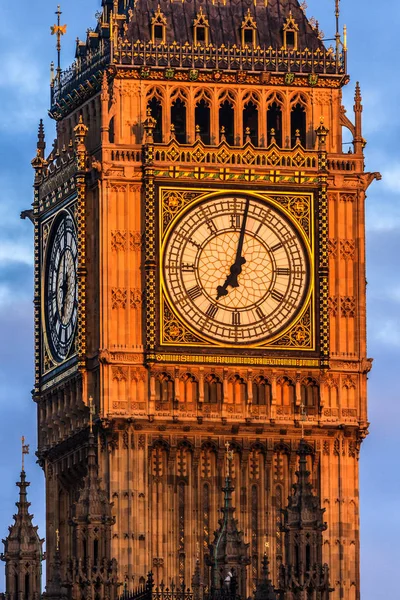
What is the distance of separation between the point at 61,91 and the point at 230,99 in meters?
4.88

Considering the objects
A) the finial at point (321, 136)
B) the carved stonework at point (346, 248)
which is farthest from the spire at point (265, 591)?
the finial at point (321, 136)

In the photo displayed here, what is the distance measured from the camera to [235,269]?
96.9 meters

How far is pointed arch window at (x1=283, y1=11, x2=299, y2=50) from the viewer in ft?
324

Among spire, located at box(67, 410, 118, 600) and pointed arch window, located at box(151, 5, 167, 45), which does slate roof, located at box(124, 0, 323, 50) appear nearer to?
pointed arch window, located at box(151, 5, 167, 45)

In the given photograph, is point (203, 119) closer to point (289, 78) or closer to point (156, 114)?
point (156, 114)

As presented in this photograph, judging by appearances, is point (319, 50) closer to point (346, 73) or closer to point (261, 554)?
point (346, 73)

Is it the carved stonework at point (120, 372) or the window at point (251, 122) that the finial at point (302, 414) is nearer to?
the carved stonework at point (120, 372)

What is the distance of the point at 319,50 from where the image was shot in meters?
98.7

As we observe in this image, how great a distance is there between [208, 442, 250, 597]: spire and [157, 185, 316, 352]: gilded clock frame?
23.8ft

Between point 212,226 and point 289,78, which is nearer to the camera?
point 212,226

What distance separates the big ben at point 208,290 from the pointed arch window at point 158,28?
0.03 meters

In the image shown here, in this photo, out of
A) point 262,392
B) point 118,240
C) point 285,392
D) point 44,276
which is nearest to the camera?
point 118,240

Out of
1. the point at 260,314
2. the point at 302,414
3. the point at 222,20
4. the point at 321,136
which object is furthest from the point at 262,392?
the point at 222,20

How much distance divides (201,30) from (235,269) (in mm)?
5222
